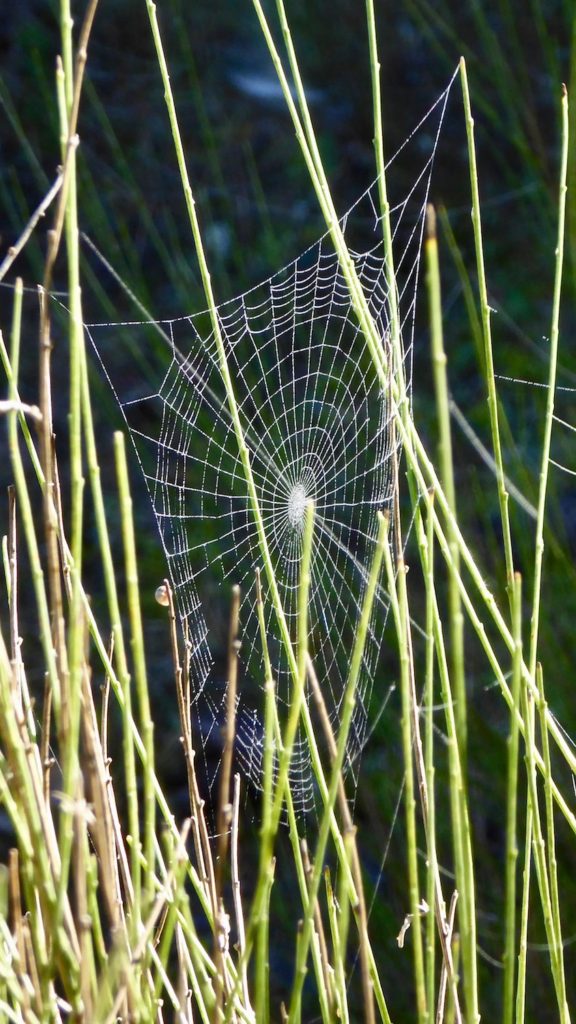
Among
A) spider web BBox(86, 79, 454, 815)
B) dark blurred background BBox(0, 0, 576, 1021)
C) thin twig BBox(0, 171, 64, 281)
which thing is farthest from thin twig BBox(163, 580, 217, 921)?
dark blurred background BBox(0, 0, 576, 1021)

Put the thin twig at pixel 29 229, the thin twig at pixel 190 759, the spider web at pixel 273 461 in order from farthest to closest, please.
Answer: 1. the spider web at pixel 273 461
2. the thin twig at pixel 190 759
3. the thin twig at pixel 29 229

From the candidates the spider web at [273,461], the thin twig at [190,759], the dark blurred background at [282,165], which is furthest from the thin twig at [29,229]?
the dark blurred background at [282,165]

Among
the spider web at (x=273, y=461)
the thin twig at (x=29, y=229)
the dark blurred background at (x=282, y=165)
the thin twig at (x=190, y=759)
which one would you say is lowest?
the thin twig at (x=190, y=759)

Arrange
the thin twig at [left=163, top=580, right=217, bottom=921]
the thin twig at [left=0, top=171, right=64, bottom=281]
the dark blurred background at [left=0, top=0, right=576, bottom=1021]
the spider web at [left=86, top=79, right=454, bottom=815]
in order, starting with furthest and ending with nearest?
1. the dark blurred background at [left=0, top=0, right=576, bottom=1021]
2. the spider web at [left=86, top=79, right=454, bottom=815]
3. the thin twig at [left=163, top=580, right=217, bottom=921]
4. the thin twig at [left=0, top=171, right=64, bottom=281]

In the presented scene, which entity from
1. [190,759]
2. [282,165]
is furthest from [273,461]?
[282,165]

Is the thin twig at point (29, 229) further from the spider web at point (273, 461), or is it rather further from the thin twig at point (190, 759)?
the spider web at point (273, 461)

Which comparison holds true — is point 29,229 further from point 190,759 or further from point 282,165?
point 282,165

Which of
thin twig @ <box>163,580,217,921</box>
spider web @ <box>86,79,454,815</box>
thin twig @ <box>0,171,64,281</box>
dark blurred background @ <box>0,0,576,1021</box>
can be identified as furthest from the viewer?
dark blurred background @ <box>0,0,576,1021</box>

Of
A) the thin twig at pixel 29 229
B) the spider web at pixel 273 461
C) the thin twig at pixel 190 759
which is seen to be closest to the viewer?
the thin twig at pixel 29 229

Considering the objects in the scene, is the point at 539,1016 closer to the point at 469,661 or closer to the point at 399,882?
the point at 399,882

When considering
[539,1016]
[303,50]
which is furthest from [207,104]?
[539,1016]

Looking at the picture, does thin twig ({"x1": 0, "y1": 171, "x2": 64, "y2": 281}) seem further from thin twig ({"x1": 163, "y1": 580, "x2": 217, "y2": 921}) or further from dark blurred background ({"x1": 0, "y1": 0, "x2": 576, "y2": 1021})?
dark blurred background ({"x1": 0, "y1": 0, "x2": 576, "y2": 1021})
